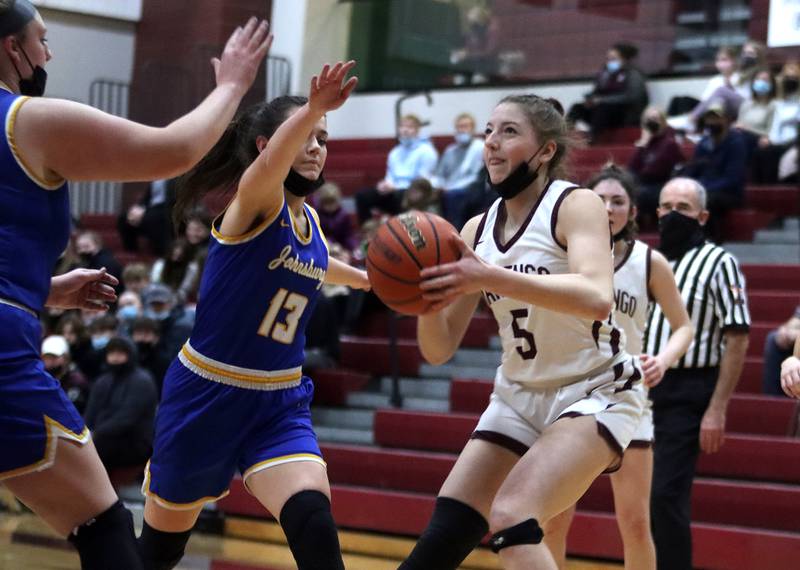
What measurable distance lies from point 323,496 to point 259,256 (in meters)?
0.82

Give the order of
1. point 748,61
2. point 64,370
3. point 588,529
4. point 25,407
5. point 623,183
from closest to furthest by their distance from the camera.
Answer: point 25,407 → point 623,183 → point 588,529 → point 64,370 → point 748,61

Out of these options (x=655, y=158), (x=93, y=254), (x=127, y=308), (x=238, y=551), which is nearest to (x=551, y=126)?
(x=238, y=551)

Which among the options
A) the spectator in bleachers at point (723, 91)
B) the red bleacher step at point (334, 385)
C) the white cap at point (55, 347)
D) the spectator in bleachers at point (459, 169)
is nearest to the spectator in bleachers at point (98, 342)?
the white cap at point (55, 347)

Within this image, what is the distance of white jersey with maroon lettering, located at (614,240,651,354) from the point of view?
5375 mm

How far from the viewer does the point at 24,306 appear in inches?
131

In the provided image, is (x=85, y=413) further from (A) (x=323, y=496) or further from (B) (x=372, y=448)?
(A) (x=323, y=496)

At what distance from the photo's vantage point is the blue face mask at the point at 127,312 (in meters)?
11.0

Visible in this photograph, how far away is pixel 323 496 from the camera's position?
4.04m

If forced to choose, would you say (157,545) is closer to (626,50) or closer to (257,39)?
(257,39)

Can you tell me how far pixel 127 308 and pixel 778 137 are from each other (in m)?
5.82

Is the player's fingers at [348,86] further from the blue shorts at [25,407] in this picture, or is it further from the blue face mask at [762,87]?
the blue face mask at [762,87]

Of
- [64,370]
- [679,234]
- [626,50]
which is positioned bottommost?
[64,370]

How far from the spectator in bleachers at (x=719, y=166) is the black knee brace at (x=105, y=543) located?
23.4 feet

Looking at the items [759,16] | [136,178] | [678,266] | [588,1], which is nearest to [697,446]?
[678,266]
